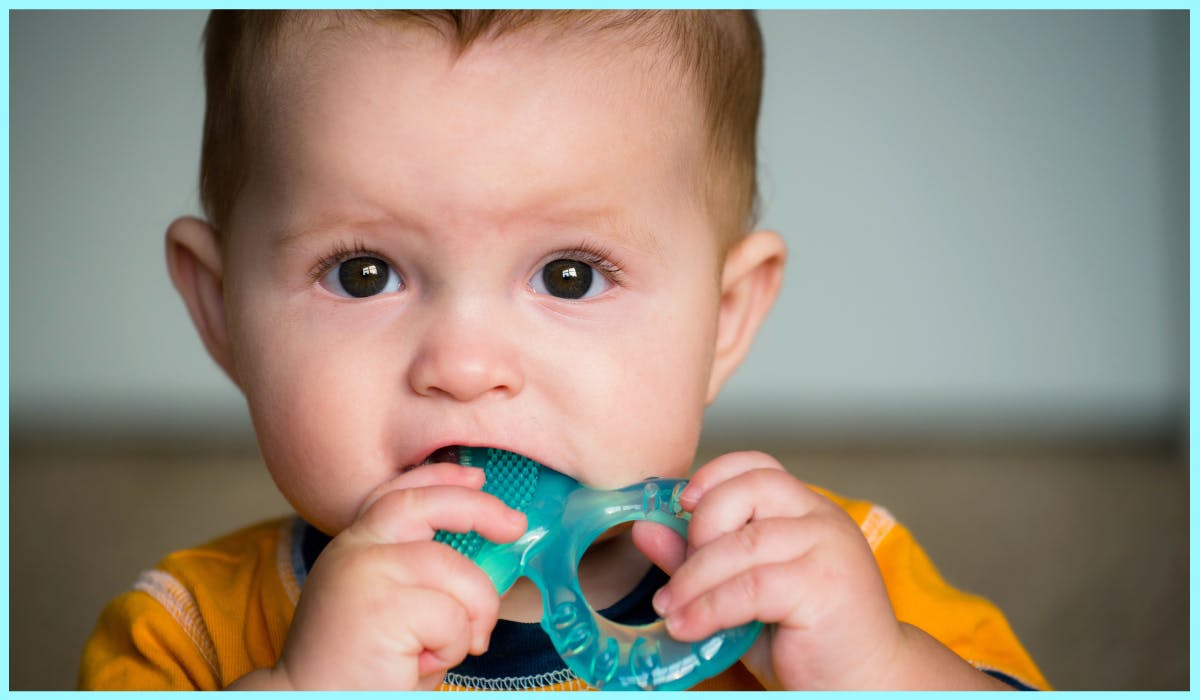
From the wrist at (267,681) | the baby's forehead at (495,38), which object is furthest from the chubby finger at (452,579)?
the baby's forehead at (495,38)

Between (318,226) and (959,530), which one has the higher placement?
(318,226)

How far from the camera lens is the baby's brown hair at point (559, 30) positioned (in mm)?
869

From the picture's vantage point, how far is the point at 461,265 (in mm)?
817

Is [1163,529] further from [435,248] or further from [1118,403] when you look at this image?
[435,248]

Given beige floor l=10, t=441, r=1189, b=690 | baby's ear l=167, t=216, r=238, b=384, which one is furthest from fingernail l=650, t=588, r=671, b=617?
beige floor l=10, t=441, r=1189, b=690

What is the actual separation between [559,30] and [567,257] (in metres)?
0.16

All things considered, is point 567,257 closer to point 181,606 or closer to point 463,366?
point 463,366

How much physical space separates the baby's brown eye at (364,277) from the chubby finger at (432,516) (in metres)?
0.16

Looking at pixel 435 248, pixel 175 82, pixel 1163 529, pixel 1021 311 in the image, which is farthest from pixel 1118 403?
pixel 435 248

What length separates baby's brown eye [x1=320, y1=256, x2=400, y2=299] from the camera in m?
0.85

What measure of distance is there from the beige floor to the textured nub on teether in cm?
95

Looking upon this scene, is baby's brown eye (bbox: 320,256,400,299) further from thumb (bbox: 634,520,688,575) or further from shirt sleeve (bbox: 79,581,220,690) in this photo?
shirt sleeve (bbox: 79,581,220,690)

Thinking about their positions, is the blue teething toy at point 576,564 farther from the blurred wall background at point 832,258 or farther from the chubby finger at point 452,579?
the blurred wall background at point 832,258

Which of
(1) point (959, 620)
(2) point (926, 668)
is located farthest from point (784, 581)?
(1) point (959, 620)
